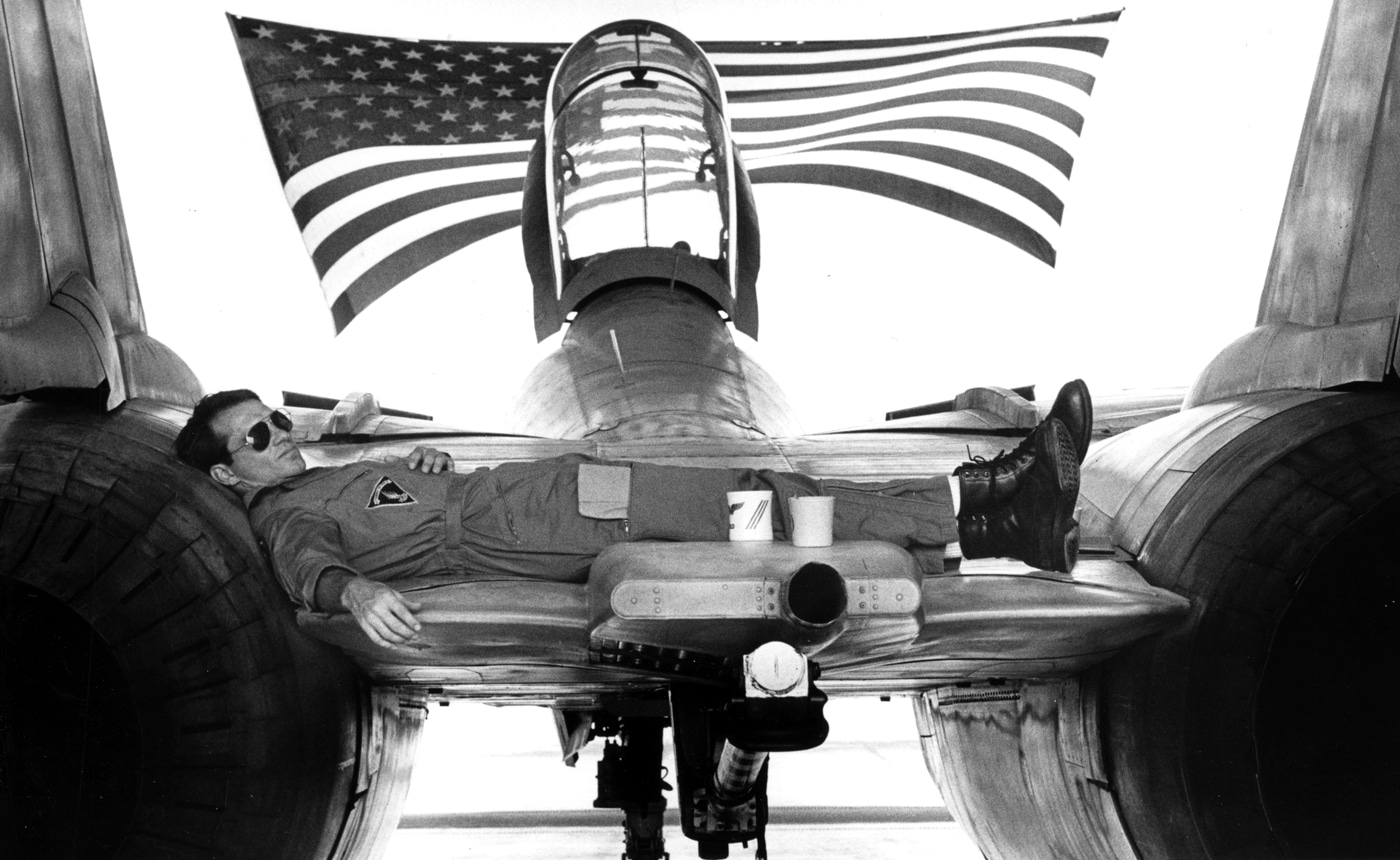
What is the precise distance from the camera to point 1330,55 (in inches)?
119

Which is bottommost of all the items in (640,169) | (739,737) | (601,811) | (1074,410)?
(601,811)

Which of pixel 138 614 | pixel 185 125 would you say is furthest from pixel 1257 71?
pixel 138 614

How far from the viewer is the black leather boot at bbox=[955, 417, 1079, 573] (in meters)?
2.44

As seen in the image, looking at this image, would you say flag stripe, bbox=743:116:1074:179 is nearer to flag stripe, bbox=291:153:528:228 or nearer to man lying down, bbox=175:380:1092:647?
flag stripe, bbox=291:153:528:228

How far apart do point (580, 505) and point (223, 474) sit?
731 mm

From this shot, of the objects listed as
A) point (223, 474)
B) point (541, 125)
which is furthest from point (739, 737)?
point (541, 125)

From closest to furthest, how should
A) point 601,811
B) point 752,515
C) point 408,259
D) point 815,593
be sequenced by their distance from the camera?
point 815,593
point 752,515
point 601,811
point 408,259

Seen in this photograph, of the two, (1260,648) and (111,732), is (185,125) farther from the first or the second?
(1260,648)

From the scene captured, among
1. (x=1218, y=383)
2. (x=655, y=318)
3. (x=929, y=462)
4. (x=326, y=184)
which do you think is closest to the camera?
(x=1218, y=383)

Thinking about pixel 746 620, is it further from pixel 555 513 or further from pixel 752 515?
pixel 555 513

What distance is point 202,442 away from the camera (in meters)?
2.61

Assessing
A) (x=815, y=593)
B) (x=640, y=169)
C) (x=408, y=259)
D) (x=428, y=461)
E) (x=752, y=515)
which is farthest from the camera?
(x=408, y=259)

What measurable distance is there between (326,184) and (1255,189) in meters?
Answer: 5.25

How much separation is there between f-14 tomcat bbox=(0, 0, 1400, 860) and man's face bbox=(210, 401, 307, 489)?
9 cm
